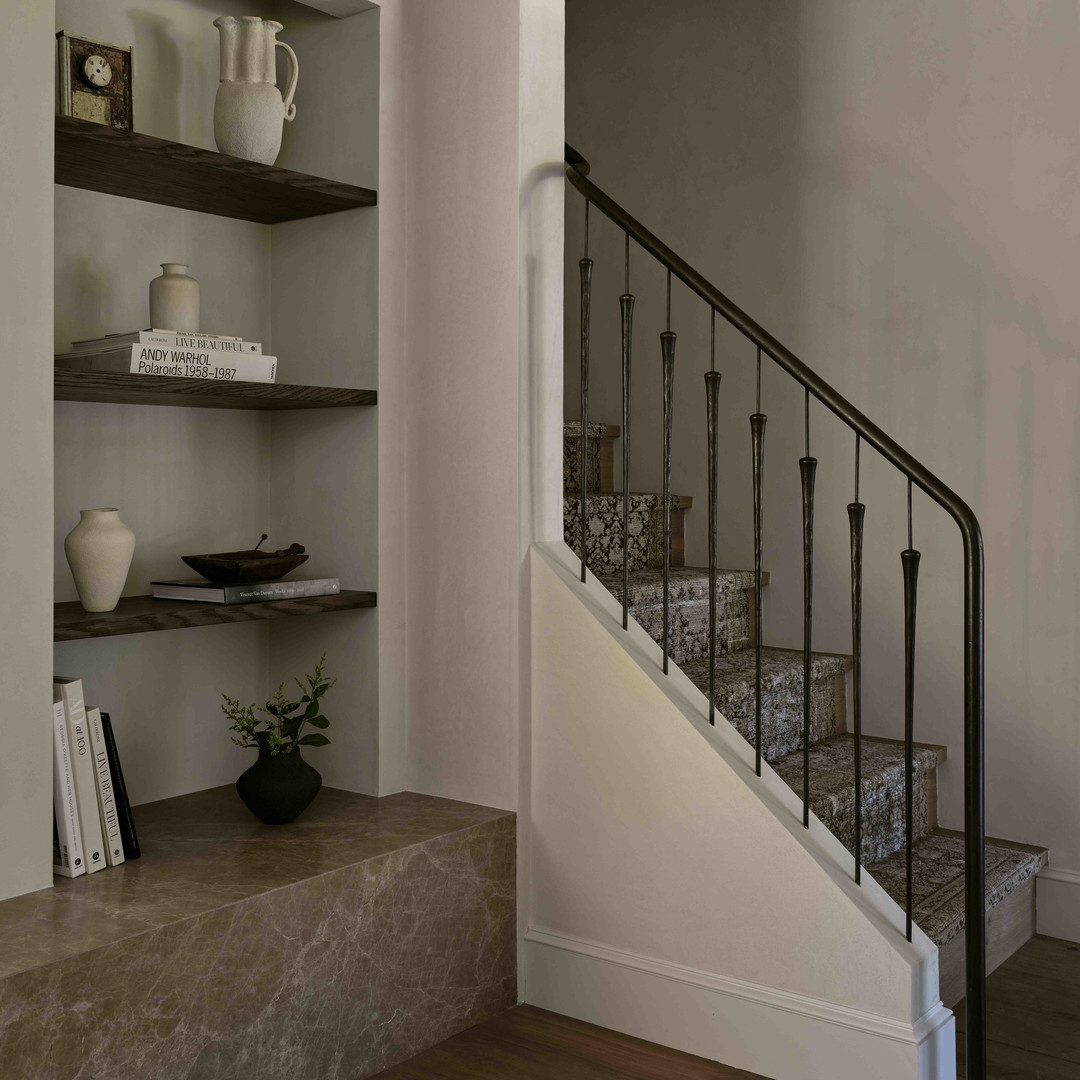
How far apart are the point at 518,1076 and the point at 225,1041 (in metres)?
0.58

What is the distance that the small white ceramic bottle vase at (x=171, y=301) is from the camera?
8.04ft

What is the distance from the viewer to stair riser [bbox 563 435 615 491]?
360 centimetres

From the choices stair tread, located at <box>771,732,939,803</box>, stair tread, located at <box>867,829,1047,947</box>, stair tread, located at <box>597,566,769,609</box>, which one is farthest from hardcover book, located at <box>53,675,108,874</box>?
stair tread, located at <box>867,829,1047,947</box>

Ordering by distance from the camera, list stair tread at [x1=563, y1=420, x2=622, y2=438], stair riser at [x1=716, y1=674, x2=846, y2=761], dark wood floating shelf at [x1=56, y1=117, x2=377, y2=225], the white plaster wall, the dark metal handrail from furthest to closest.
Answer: stair tread at [x1=563, y1=420, x2=622, y2=438] < stair riser at [x1=716, y1=674, x2=846, y2=761] < dark wood floating shelf at [x1=56, y1=117, x2=377, y2=225] < the dark metal handrail < the white plaster wall

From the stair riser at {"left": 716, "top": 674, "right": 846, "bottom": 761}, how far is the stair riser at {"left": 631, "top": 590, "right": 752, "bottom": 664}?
0.26 m

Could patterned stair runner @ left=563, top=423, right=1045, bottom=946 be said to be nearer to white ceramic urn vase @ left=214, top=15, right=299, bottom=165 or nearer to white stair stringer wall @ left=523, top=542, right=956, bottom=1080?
→ white stair stringer wall @ left=523, top=542, right=956, bottom=1080

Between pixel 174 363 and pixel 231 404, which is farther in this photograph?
pixel 231 404

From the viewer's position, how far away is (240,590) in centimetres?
247

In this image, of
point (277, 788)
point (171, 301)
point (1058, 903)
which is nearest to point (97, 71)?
point (171, 301)

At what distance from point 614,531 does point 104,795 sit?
1.62 m

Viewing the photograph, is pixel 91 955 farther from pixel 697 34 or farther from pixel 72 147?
pixel 697 34

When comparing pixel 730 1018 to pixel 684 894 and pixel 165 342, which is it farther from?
pixel 165 342

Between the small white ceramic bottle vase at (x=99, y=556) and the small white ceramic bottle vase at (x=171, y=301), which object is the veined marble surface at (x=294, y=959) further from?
the small white ceramic bottle vase at (x=171, y=301)

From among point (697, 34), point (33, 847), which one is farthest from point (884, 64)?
point (33, 847)
